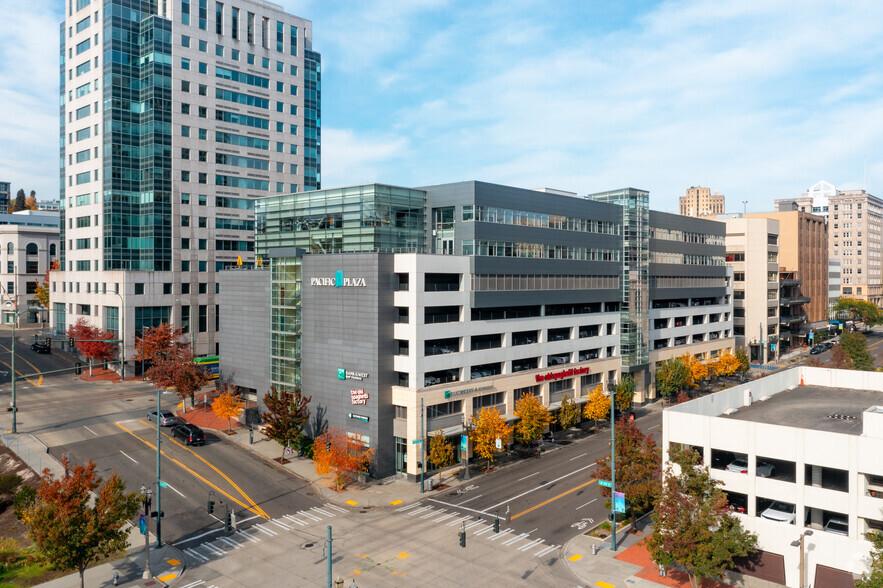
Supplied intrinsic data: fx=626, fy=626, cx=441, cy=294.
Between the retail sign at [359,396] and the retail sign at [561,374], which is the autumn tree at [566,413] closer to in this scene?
the retail sign at [561,374]

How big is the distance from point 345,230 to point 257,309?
1597 centimetres

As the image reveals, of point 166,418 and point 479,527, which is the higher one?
point 166,418

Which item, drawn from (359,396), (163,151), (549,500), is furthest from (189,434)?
(163,151)

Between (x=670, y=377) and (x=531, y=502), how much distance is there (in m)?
45.1

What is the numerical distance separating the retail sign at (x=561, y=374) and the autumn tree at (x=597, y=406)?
3.26 metres

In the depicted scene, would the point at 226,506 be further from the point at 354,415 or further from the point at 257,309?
the point at 257,309

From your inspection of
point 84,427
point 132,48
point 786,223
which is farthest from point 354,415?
point 786,223

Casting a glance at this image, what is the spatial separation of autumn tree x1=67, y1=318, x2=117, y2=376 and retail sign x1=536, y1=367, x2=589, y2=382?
66.9 m

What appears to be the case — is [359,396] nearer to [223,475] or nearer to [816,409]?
[223,475]

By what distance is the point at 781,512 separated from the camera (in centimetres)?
3828

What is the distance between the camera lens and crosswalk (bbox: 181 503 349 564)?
4197 cm

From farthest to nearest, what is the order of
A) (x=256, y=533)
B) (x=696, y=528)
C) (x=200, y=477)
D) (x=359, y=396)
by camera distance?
(x=359, y=396), (x=200, y=477), (x=256, y=533), (x=696, y=528)

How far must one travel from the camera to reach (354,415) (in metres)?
59.8

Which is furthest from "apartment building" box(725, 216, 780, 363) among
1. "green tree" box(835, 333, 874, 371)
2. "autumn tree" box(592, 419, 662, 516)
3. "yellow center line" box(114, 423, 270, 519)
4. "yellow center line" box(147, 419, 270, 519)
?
"yellow center line" box(114, 423, 270, 519)
